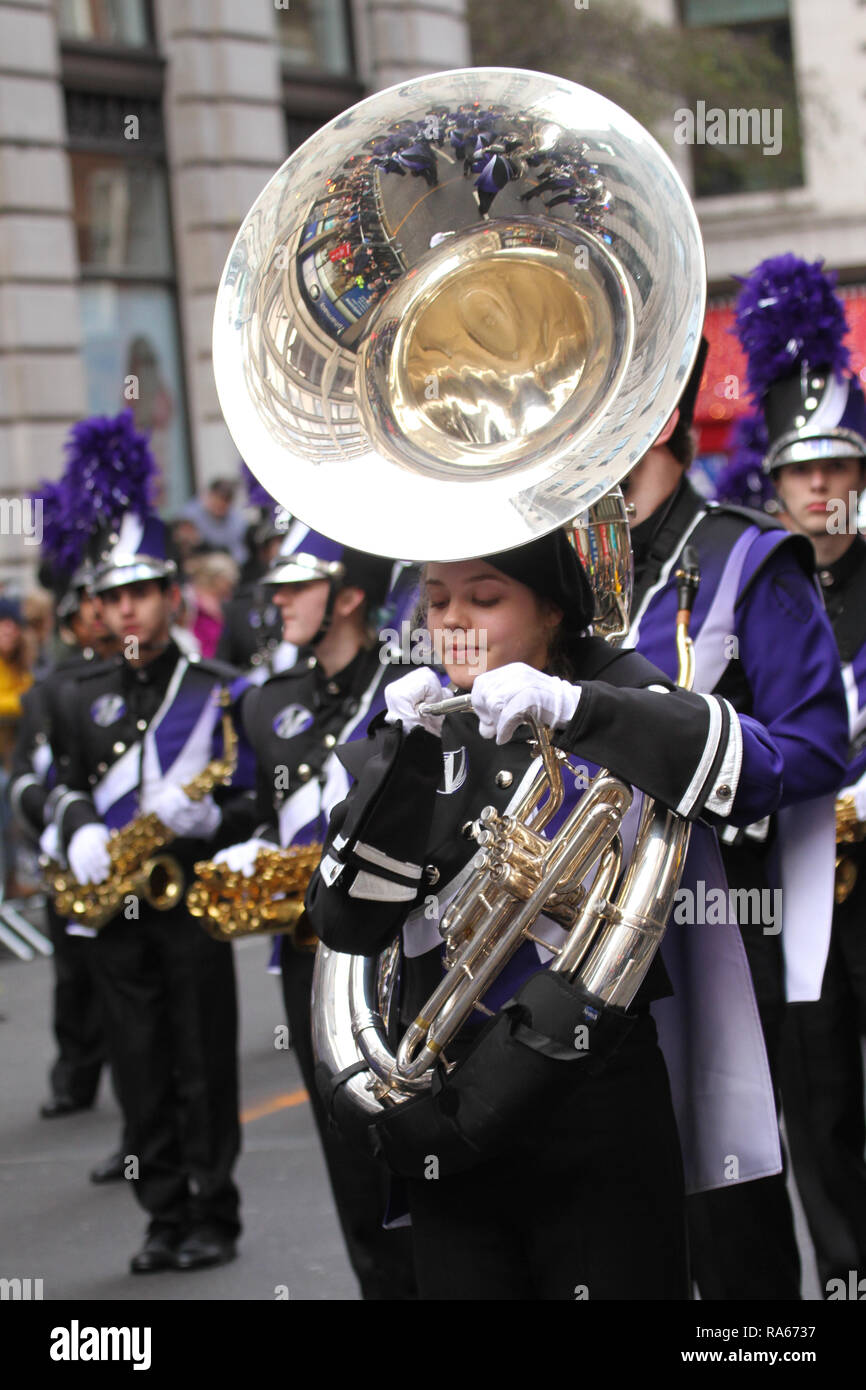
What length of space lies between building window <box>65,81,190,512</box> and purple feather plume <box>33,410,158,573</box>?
7459 millimetres

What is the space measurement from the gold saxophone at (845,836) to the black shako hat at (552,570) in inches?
62.1

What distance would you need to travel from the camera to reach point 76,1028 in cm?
746

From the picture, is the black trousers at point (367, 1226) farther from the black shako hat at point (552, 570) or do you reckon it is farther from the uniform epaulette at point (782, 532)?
the black shako hat at point (552, 570)

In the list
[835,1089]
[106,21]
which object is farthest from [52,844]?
[106,21]

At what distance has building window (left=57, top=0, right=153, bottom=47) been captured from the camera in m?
13.8

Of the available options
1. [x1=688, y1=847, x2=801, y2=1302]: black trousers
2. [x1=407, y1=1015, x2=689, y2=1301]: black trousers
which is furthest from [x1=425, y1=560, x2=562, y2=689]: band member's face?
[x1=688, y1=847, x2=801, y2=1302]: black trousers

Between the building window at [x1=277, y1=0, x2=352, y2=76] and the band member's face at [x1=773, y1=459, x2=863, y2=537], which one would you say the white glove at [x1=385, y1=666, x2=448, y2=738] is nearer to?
the band member's face at [x1=773, y1=459, x2=863, y2=537]

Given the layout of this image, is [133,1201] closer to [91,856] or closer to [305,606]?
[91,856]

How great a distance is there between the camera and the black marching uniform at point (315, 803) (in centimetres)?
428

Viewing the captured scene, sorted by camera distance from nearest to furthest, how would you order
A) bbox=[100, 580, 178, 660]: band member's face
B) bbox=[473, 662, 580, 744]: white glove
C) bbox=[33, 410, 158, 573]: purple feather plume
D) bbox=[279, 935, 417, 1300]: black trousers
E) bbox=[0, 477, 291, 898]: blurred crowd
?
bbox=[473, 662, 580, 744]: white glove → bbox=[279, 935, 417, 1300]: black trousers → bbox=[100, 580, 178, 660]: band member's face → bbox=[33, 410, 158, 573]: purple feather plume → bbox=[0, 477, 291, 898]: blurred crowd

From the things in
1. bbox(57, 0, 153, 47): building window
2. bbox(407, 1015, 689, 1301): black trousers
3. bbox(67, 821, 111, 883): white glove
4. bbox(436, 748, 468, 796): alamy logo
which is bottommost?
bbox(407, 1015, 689, 1301): black trousers

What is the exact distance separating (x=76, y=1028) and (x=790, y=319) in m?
3.99

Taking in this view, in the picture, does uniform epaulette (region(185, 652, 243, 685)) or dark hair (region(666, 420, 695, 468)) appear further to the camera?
uniform epaulette (region(185, 652, 243, 685))
